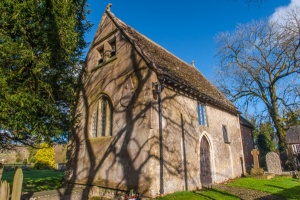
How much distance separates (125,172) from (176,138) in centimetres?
296

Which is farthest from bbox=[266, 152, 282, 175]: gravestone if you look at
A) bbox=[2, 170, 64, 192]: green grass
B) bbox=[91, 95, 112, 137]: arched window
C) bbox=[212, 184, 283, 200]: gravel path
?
bbox=[2, 170, 64, 192]: green grass

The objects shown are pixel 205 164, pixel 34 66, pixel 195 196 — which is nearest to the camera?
pixel 195 196

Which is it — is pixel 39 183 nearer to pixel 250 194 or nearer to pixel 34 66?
pixel 34 66

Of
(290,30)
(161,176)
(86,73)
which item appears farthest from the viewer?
(290,30)

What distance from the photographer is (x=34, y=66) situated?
8.86 metres

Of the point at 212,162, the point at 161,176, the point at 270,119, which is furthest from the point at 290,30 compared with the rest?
the point at 161,176

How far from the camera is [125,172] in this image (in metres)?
9.14

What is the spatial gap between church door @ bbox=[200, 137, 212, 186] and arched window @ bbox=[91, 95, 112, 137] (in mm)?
5647

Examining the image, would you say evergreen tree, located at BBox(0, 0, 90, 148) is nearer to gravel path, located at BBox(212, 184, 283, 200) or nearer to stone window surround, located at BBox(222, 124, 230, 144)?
gravel path, located at BBox(212, 184, 283, 200)

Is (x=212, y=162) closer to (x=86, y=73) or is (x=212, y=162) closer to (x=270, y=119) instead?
(x=86, y=73)

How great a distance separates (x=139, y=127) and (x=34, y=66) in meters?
5.53

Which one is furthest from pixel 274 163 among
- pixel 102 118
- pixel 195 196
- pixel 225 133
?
pixel 102 118

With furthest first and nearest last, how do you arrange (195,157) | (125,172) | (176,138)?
(195,157)
(176,138)
(125,172)

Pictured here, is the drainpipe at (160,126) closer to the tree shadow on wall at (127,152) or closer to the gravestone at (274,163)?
the tree shadow on wall at (127,152)
